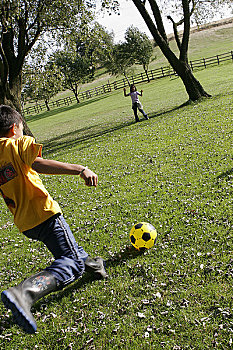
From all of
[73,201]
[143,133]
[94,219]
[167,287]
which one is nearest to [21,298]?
[167,287]

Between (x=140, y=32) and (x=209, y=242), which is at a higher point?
(x=140, y=32)

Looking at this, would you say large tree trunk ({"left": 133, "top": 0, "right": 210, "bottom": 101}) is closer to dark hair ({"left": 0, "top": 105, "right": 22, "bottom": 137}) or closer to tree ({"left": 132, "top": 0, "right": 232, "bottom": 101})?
tree ({"left": 132, "top": 0, "right": 232, "bottom": 101})

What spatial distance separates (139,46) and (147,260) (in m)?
78.2

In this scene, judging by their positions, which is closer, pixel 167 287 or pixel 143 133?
pixel 167 287

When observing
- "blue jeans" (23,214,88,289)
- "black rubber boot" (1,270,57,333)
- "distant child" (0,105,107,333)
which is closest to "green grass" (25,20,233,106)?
"distant child" (0,105,107,333)

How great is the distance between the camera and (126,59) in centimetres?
7469

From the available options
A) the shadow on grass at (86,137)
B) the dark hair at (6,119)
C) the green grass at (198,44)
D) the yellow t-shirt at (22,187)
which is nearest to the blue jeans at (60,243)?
the yellow t-shirt at (22,187)

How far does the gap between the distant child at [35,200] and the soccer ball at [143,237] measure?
1.46 metres

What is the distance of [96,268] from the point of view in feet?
15.7

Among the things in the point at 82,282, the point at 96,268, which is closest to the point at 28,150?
the point at 96,268

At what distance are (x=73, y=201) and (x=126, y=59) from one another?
7171cm

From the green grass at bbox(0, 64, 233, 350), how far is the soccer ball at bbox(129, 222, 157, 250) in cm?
14

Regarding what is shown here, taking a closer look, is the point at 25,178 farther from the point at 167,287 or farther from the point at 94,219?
the point at 94,219

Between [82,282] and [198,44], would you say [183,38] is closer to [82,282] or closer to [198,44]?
[82,282]
